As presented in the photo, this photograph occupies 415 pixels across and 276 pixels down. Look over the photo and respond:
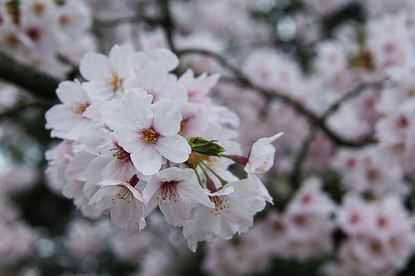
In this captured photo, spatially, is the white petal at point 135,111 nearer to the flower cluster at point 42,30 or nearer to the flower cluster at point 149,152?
the flower cluster at point 149,152

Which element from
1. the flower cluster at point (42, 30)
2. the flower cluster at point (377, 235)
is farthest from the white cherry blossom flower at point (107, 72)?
the flower cluster at point (377, 235)

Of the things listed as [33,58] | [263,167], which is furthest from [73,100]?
[33,58]

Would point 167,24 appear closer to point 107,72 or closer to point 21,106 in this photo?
point 21,106

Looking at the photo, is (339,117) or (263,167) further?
(339,117)

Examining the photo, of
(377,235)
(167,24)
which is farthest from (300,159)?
(167,24)

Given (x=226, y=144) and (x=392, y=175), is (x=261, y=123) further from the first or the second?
(x=226, y=144)
